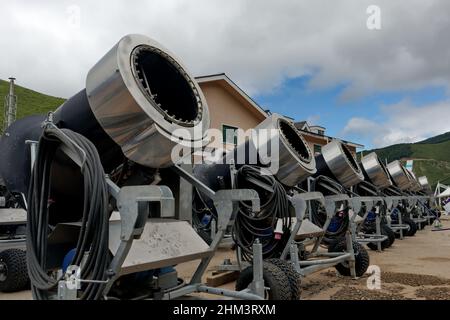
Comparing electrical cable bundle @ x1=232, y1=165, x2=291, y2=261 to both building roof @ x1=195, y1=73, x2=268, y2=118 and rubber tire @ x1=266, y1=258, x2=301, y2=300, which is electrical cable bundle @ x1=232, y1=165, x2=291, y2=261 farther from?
building roof @ x1=195, y1=73, x2=268, y2=118

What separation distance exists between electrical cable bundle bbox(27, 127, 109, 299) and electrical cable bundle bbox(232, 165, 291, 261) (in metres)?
2.09

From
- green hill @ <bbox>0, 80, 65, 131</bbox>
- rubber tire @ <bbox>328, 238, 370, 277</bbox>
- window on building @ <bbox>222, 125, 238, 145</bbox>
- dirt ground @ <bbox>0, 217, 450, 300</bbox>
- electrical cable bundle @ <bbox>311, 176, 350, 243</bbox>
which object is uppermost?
green hill @ <bbox>0, 80, 65, 131</bbox>

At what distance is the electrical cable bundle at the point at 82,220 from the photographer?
2.14m

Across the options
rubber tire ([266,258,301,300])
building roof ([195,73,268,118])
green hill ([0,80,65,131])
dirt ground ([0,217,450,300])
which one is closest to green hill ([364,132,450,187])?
green hill ([0,80,65,131])

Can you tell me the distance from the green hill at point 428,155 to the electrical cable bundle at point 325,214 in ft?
195

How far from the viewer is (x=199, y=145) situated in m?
2.92

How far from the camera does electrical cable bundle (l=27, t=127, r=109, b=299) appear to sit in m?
2.14

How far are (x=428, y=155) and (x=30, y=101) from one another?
2952 inches

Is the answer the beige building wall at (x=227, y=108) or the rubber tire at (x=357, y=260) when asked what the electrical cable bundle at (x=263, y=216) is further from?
the beige building wall at (x=227, y=108)

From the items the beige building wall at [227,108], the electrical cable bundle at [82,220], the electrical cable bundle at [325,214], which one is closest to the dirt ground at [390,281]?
the electrical cable bundle at [325,214]

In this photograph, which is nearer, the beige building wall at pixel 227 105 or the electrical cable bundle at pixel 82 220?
the electrical cable bundle at pixel 82 220
